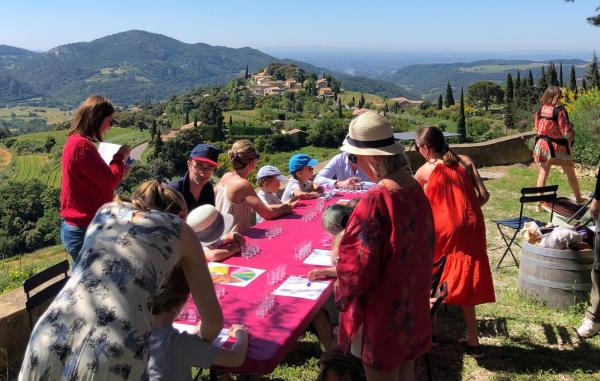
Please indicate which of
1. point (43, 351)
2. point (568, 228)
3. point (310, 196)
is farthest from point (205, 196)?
point (568, 228)

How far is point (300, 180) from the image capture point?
4.94 m

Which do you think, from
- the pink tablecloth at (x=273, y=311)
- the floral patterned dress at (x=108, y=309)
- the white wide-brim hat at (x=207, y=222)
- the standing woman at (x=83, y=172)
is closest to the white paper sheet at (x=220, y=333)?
the pink tablecloth at (x=273, y=311)

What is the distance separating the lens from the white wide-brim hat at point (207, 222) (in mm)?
2721

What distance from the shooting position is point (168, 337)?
183 cm

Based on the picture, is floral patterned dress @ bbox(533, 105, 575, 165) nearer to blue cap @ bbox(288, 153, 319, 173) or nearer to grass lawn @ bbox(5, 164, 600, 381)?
grass lawn @ bbox(5, 164, 600, 381)

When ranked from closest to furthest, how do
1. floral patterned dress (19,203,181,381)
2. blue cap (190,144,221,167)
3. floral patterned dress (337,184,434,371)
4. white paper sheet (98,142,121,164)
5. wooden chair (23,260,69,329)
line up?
floral patterned dress (19,203,181,381) < floral patterned dress (337,184,434,371) < wooden chair (23,260,69,329) < white paper sheet (98,142,121,164) < blue cap (190,144,221,167)

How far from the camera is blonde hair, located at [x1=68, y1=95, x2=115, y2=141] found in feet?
10.8

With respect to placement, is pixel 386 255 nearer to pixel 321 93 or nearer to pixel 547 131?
pixel 547 131

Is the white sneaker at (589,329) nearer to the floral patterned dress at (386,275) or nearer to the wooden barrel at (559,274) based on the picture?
the wooden barrel at (559,274)

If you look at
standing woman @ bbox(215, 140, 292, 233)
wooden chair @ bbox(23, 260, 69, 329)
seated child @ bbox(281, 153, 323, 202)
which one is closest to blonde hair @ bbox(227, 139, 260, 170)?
standing woman @ bbox(215, 140, 292, 233)

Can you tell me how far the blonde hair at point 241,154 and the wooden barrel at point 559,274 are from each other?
7.30 ft

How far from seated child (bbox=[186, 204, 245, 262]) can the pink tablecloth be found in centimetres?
7

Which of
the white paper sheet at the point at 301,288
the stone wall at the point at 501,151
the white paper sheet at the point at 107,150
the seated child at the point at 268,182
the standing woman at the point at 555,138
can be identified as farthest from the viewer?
the stone wall at the point at 501,151

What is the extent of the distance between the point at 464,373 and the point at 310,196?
211cm
